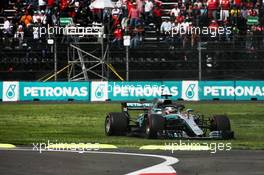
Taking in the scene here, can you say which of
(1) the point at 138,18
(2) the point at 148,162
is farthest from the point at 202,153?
(1) the point at 138,18

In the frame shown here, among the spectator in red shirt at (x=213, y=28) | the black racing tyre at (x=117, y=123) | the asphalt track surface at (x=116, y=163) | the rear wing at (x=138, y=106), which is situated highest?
the spectator in red shirt at (x=213, y=28)

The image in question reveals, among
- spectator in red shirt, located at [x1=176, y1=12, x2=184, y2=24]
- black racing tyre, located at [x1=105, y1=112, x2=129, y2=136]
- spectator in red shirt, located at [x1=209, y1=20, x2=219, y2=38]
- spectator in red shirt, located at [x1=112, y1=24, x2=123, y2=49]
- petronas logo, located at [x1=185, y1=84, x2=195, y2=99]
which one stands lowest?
petronas logo, located at [x1=185, y1=84, x2=195, y2=99]

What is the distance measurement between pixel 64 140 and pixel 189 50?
1759 centimetres

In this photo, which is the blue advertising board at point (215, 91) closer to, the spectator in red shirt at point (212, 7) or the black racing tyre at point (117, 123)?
the spectator in red shirt at point (212, 7)

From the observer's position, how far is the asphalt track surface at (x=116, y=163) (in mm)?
11438

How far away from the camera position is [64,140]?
60.5 ft

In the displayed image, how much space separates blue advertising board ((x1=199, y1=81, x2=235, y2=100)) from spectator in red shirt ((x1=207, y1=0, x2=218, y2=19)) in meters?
3.44

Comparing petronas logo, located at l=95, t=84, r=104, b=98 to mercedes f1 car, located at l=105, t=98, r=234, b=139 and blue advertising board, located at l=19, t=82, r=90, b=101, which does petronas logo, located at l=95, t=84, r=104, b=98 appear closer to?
blue advertising board, located at l=19, t=82, r=90, b=101

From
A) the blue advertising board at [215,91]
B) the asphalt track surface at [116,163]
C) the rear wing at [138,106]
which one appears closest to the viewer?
the asphalt track surface at [116,163]

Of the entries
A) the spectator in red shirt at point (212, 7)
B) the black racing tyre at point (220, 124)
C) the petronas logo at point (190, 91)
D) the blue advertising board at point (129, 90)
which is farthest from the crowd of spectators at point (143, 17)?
the black racing tyre at point (220, 124)

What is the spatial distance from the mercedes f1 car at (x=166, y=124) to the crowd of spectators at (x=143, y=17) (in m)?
15.6

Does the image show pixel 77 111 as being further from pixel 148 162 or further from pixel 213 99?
pixel 148 162

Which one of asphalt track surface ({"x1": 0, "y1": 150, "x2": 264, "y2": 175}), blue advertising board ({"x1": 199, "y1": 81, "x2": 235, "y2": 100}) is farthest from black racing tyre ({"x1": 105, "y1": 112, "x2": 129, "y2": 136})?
blue advertising board ({"x1": 199, "y1": 81, "x2": 235, "y2": 100})

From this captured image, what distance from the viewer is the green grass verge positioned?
18.6 m
